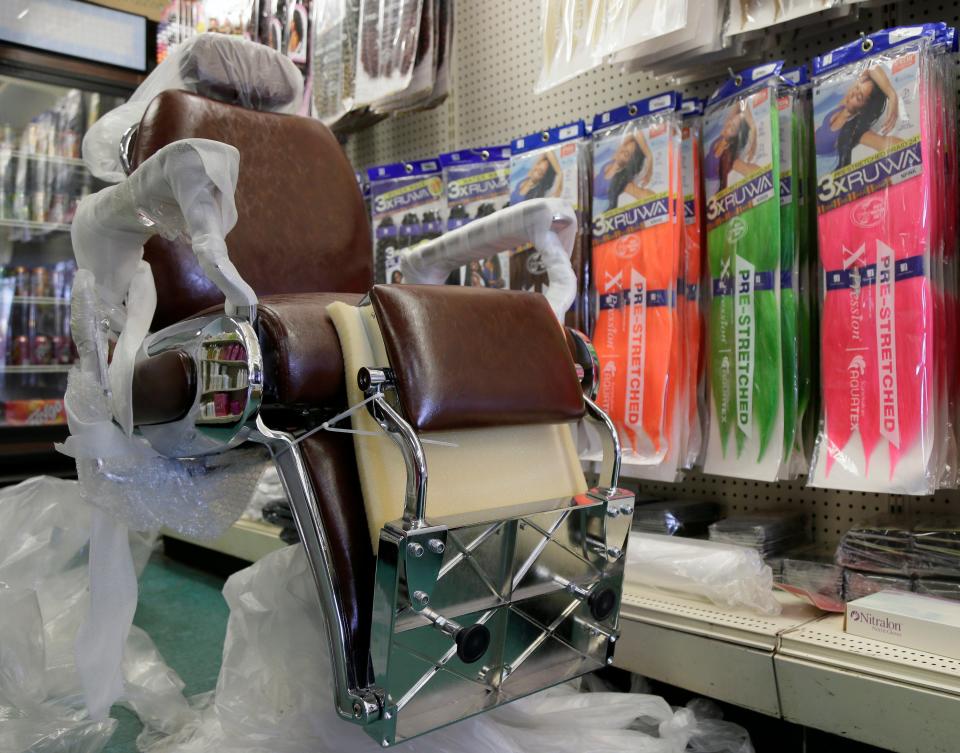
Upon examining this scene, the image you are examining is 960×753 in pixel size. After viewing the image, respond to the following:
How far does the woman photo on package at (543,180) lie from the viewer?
1.94 m

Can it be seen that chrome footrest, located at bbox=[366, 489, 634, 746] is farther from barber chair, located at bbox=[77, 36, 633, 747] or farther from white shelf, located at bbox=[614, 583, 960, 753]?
white shelf, located at bbox=[614, 583, 960, 753]

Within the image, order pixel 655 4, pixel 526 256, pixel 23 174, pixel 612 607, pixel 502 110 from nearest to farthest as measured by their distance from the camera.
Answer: pixel 612 607
pixel 655 4
pixel 526 256
pixel 502 110
pixel 23 174

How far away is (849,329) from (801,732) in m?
0.70

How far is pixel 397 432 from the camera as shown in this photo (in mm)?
919

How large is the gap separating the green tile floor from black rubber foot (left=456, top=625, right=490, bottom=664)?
74cm

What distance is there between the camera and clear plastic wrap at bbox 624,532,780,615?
1.39 m

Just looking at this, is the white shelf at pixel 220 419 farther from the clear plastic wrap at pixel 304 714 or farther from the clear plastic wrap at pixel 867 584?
the clear plastic wrap at pixel 867 584

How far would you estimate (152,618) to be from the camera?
2066 mm

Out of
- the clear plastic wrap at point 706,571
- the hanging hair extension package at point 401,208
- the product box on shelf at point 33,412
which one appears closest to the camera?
the clear plastic wrap at point 706,571

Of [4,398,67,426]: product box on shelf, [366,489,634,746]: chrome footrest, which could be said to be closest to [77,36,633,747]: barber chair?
[366,489,634,746]: chrome footrest

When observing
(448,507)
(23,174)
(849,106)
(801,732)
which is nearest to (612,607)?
(448,507)

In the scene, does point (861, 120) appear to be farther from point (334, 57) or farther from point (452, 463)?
point (334, 57)

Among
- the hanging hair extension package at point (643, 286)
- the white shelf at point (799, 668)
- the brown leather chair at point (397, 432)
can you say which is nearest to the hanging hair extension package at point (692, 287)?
the hanging hair extension package at point (643, 286)

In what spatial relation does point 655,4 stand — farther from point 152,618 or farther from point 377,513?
point 152,618
